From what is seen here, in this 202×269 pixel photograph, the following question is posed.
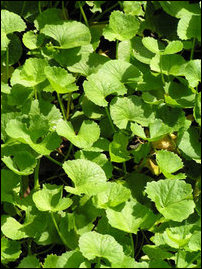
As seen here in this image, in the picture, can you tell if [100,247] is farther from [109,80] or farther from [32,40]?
[32,40]

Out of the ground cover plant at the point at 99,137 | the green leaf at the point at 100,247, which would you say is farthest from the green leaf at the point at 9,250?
the green leaf at the point at 100,247

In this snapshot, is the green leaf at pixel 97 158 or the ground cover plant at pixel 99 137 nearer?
the ground cover plant at pixel 99 137

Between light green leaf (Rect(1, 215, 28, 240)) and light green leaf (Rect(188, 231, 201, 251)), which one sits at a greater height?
light green leaf (Rect(188, 231, 201, 251))

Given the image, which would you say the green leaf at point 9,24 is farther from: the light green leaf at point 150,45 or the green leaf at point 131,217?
the green leaf at point 131,217

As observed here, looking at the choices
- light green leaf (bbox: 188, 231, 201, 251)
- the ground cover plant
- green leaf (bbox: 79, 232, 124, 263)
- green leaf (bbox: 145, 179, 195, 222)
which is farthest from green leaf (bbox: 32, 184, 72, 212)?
light green leaf (bbox: 188, 231, 201, 251)

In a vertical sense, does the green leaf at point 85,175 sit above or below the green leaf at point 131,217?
above

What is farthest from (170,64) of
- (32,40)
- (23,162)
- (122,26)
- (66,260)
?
(66,260)

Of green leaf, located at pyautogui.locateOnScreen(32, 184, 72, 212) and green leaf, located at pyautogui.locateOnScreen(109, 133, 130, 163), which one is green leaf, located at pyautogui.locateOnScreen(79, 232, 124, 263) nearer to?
green leaf, located at pyautogui.locateOnScreen(32, 184, 72, 212)
